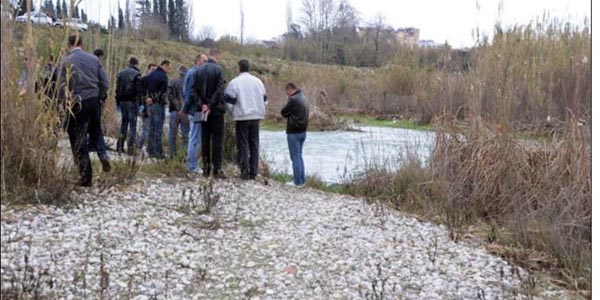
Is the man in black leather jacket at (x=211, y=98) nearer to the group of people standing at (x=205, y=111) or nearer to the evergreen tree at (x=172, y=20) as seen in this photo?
the group of people standing at (x=205, y=111)

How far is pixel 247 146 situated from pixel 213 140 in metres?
0.54

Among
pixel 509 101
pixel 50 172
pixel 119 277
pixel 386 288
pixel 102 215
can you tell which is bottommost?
pixel 386 288

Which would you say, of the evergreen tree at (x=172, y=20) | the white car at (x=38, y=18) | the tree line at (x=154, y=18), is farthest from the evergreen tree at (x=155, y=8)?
the white car at (x=38, y=18)

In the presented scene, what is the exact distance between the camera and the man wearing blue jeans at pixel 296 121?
7352mm

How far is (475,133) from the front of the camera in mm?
5938

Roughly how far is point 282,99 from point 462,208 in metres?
12.5

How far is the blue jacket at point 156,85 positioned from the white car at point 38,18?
5.65m

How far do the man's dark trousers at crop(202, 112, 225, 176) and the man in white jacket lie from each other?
299 millimetres

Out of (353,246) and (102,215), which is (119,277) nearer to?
(102,215)

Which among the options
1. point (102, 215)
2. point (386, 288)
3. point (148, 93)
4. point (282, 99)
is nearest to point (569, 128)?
point (386, 288)

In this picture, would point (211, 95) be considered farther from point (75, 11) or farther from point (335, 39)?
point (335, 39)

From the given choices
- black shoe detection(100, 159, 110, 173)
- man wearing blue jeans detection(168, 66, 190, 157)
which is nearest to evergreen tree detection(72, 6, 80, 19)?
black shoe detection(100, 159, 110, 173)

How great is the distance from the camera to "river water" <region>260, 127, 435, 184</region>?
286 inches

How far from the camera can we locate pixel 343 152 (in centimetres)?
1145
